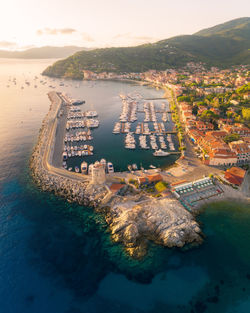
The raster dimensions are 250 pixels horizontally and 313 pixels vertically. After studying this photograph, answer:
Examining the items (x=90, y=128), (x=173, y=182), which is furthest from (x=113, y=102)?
(x=173, y=182)

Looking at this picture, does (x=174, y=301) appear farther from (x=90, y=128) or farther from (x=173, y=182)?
(x=90, y=128)

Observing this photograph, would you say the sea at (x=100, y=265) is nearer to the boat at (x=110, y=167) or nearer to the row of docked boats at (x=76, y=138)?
the boat at (x=110, y=167)

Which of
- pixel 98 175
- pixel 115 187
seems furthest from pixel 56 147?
pixel 115 187

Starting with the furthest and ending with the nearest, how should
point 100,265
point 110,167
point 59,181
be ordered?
1. point 110,167
2. point 59,181
3. point 100,265

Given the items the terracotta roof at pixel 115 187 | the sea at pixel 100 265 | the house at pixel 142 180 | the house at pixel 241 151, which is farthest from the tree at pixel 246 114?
the terracotta roof at pixel 115 187

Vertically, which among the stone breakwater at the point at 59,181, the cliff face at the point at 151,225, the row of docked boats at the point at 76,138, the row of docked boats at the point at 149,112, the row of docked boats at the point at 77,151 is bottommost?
the cliff face at the point at 151,225

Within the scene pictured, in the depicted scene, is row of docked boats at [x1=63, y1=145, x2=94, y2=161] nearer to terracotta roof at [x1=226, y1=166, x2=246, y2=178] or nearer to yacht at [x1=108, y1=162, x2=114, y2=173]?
yacht at [x1=108, y1=162, x2=114, y2=173]

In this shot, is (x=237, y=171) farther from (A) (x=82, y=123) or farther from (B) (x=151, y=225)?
(A) (x=82, y=123)
